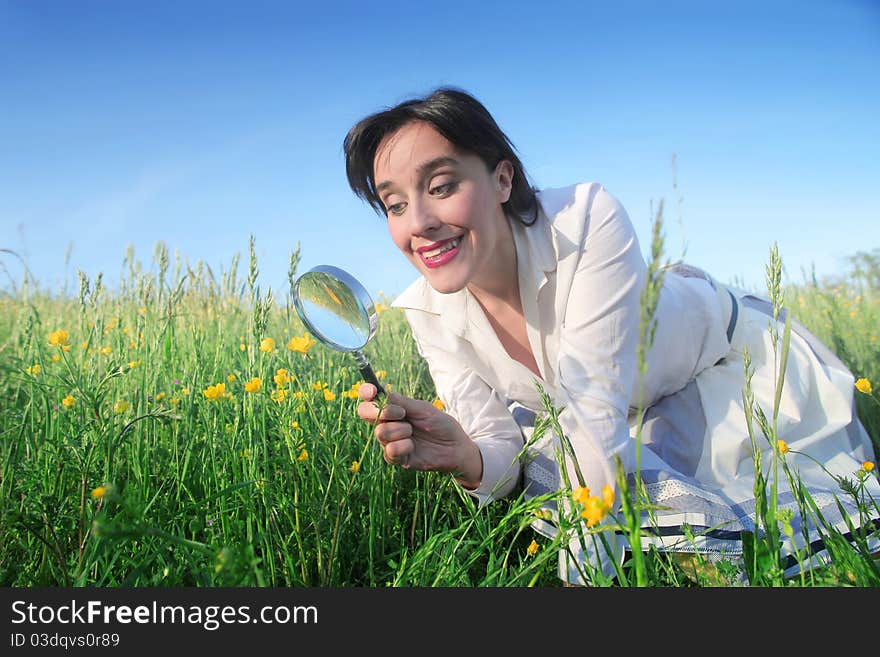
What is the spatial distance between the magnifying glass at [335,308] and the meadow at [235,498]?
0.27ft

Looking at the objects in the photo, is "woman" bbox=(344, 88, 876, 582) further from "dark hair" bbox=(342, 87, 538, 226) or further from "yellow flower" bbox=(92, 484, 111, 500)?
"yellow flower" bbox=(92, 484, 111, 500)

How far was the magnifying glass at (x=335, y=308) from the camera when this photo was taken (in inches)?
56.3

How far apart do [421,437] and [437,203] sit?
679 mm

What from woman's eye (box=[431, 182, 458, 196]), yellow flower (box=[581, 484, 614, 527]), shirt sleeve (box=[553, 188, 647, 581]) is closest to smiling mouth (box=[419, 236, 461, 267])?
woman's eye (box=[431, 182, 458, 196])

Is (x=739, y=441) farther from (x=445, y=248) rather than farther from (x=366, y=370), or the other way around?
(x=366, y=370)

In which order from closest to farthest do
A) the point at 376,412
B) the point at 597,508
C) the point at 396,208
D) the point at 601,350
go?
1. the point at 597,508
2. the point at 376,412
3. the point at 601,350
4. the point at 396,208

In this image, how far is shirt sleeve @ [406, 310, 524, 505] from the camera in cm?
198

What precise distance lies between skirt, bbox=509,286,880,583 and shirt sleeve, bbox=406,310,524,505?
99 millimetres

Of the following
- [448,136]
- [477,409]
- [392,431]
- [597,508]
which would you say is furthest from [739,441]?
[597,508]

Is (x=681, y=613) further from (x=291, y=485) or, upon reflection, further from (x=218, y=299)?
(x=218, y=299)

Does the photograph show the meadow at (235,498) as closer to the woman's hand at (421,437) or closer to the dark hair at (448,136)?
the woman's hand at (421,437)

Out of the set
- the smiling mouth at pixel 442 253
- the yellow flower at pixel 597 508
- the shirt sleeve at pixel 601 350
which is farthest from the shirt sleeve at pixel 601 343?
the yellow flower at pixel 597 508

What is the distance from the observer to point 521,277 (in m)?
2.17

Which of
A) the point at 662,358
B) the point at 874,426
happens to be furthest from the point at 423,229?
the point at 874,426
